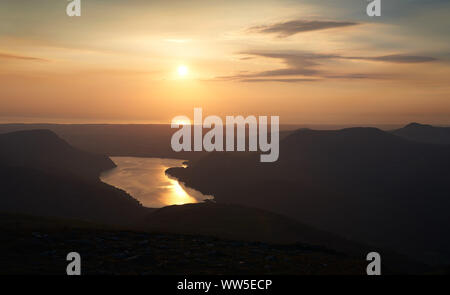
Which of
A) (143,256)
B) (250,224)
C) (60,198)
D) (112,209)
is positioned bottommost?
(112,209)

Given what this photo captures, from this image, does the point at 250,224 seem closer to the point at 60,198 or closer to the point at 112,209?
the point at 112,209

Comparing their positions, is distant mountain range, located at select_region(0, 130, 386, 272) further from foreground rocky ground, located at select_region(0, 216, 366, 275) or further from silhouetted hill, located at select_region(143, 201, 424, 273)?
foreground rocky ground, located at select_region(0, 216, 366, 275)

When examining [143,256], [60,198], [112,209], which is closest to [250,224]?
[143,256]

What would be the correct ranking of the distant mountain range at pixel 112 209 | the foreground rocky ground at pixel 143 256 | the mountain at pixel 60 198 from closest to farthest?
the foreground rocky ground at pixel 143 256 < the distant mountain range at pixel 112 209 < the mountain at pixel 60 198

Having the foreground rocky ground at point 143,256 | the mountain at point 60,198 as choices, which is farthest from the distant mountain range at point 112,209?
the foreground rocky ground at point 143,256

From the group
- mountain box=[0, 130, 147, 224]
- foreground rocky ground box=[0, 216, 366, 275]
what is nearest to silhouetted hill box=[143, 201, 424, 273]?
foreground rocky ground box=[0, 216, 366, 275]

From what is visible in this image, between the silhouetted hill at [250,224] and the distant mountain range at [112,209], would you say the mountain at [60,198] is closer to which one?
the distant mountain range at [112,209]
